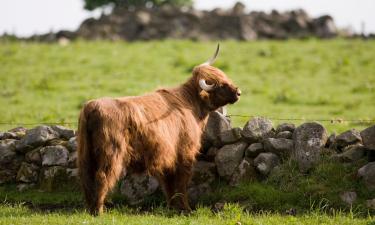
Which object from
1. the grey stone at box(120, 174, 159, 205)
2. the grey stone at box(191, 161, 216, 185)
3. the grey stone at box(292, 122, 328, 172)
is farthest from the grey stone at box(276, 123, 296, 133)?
the grey stone at box(120, 174, 159, 205)

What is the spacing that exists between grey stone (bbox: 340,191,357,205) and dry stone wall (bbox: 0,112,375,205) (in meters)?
0.01

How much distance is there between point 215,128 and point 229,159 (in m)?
0.67

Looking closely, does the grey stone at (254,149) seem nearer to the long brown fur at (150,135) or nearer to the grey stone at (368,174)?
the long brown fur at (150,135)

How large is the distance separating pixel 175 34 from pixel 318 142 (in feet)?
66.0

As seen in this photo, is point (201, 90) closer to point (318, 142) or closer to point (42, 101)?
point (318, 142)

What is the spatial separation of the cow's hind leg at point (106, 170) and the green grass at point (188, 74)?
5784 mm

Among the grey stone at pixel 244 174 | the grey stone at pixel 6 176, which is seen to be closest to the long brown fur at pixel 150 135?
the grey stone at pixel 244 174

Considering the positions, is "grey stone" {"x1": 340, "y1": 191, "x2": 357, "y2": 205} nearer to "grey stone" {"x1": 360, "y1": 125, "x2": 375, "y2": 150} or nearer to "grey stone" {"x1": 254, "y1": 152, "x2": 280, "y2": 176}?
"grey stone" {"x1": 360, "y1": 125, "x2": 375, "y2": 150}

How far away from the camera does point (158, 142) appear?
9367 mm

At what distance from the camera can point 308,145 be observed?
10.3m

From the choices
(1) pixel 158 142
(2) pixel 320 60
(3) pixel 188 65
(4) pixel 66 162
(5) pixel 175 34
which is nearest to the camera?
(1) pixel 158 142

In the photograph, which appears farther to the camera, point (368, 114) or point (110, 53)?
point (110, 53)

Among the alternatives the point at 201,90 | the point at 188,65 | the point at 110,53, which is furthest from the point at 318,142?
the point at 110,53

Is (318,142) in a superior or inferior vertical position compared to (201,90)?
inferior
